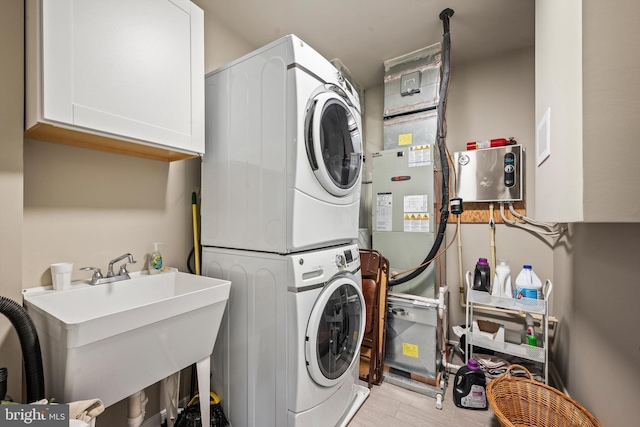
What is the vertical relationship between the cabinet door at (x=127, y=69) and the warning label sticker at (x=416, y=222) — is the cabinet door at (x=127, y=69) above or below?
above

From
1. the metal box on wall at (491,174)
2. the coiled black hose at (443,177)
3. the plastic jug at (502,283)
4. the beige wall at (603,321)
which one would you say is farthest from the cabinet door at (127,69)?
the plastic jug at (502,283)

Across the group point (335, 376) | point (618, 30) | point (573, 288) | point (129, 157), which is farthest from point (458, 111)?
point (129, 157)

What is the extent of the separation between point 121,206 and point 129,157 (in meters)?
0.28

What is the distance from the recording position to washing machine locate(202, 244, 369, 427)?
1.32 m

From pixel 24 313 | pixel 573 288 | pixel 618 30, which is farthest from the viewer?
pixel 573 288

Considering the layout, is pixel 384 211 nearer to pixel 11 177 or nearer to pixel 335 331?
pixel 335 331

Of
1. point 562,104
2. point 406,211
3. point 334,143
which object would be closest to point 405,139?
point 406,211

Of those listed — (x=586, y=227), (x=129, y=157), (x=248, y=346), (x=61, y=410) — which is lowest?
(x=248, y=346)

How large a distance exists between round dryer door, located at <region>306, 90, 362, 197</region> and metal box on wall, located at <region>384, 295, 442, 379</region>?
109 centimetres

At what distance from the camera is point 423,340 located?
2084 millimetres

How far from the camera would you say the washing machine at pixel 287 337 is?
1.32 m

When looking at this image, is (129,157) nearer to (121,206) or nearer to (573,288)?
(121,206)

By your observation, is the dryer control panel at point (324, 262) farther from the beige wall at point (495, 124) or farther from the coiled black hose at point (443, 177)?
the beige wall at point (495, 124)

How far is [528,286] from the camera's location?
204 centimetres
